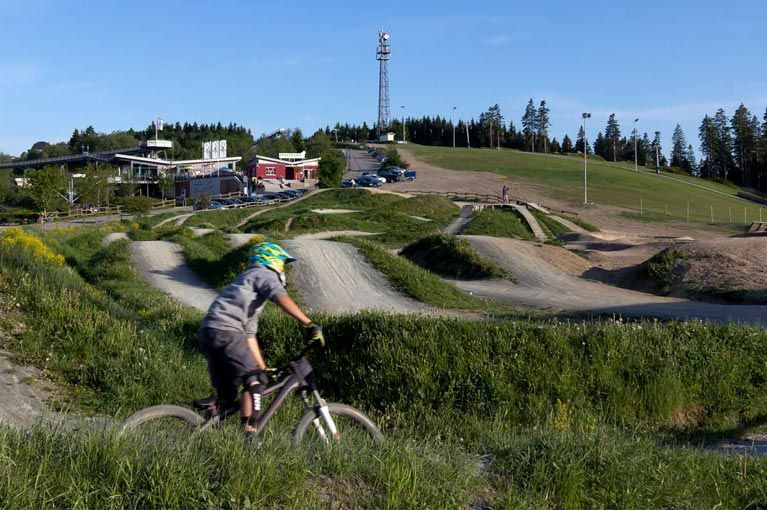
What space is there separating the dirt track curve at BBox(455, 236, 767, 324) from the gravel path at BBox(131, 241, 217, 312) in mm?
8539

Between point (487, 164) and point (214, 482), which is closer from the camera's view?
point (214, 482)

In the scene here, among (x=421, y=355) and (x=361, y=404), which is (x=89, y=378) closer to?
(x=361, y=404)

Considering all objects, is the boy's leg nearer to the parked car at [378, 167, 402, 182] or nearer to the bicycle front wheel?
the bicycle front wheel

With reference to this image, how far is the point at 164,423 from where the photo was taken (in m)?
5.36

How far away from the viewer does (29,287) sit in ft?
32.7

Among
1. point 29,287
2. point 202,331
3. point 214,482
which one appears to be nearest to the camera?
point 214,482

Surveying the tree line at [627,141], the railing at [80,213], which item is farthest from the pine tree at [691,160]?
the railing at [80,213]

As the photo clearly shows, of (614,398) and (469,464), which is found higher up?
(469,464)

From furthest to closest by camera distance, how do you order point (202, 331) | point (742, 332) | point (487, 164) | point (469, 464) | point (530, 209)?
1. point (487, 164)
2. point (530, 209)
3. point (742, 332)
4. point (202, 331)
5. point (469, 464)

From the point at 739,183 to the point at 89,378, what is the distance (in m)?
140

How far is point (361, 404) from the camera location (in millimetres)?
9219

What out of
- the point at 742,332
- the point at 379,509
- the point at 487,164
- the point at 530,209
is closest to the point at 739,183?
the point at 487,164

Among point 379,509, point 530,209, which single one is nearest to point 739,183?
point 530,209

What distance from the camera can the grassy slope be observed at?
416 centimetres
